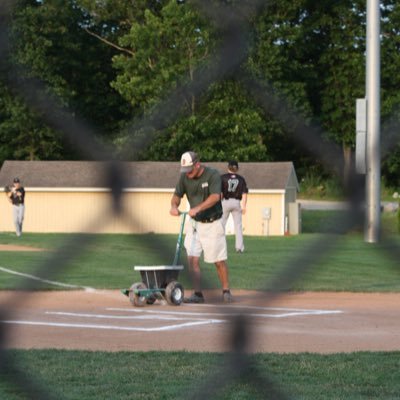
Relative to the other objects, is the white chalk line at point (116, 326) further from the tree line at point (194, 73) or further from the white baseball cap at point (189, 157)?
the tree line at point (194, 73)

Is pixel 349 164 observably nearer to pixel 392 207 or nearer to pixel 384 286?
pixel 392 207

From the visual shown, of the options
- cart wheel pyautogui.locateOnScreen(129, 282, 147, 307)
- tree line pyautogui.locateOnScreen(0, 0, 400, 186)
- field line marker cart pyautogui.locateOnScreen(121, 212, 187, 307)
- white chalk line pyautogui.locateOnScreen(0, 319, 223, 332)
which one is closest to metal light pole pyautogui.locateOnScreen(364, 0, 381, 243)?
tree line pyautogui.locateOnScreen(0, 0, 400, 186)

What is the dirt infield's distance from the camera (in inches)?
232

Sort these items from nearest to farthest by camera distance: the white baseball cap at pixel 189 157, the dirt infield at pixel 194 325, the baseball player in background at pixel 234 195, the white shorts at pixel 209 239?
the white baseball cap at pixel 189 157
the dirt infield at pixel 194 325
the white shorts at pixel 209 239
the baseball player in background at pixel 234 195

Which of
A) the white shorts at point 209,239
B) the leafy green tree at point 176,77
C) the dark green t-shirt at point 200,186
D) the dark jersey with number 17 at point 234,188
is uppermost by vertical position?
Answer: the leafy green tree at point 176,77

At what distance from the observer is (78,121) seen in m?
1.21

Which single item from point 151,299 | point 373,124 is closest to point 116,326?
point 151,299

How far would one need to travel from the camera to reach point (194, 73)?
1286mm

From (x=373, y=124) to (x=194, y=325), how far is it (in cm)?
524

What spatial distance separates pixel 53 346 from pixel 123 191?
4631 millimetres

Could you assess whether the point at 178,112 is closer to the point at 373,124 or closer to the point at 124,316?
the point at 373,124

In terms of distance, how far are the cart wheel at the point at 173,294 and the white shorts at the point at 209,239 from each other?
1.04ft

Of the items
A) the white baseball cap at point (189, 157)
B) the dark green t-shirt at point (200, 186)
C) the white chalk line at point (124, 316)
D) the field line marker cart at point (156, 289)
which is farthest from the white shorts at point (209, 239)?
the white baseball cap at point (189, 157)

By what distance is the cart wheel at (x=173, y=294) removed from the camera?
757 cm
